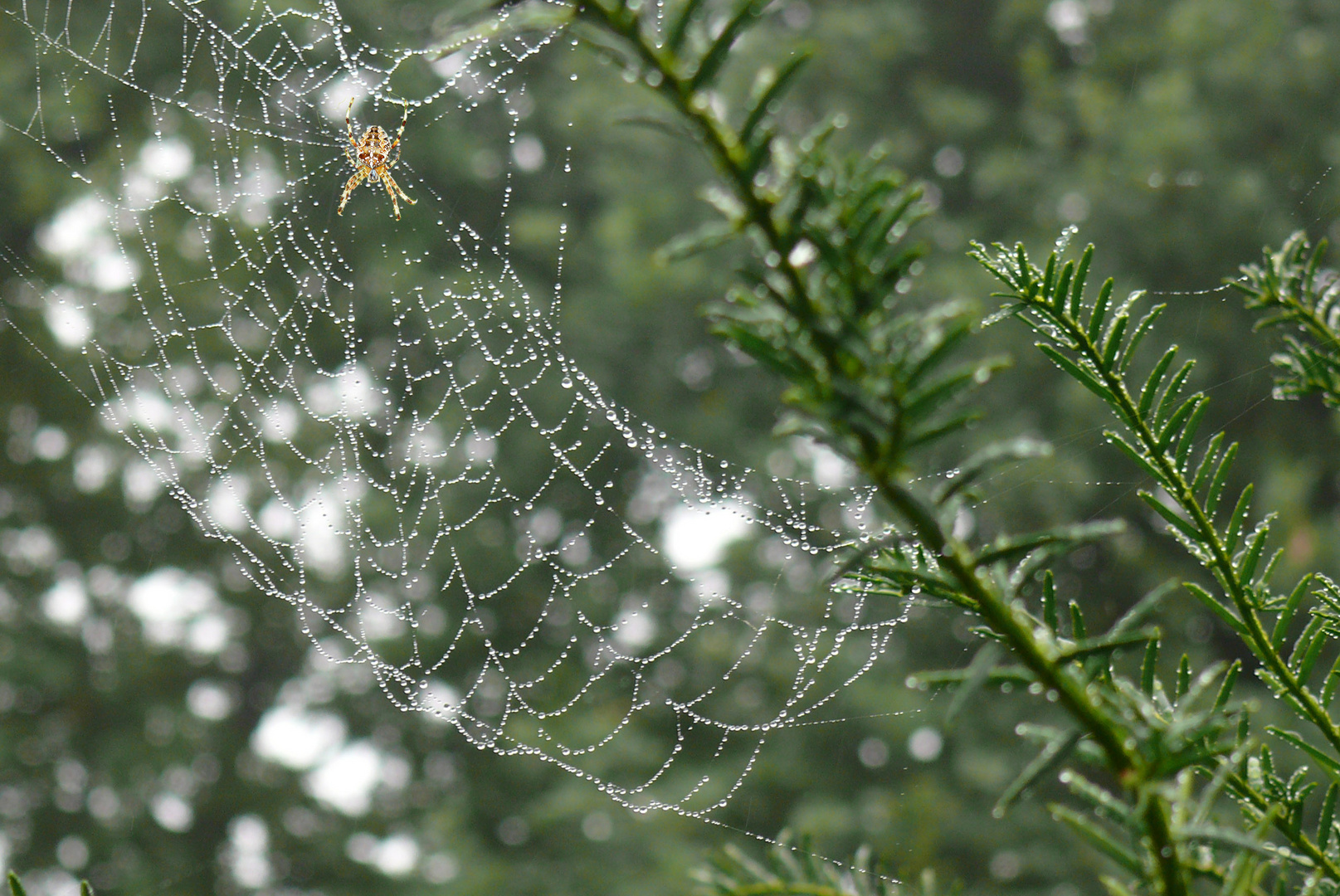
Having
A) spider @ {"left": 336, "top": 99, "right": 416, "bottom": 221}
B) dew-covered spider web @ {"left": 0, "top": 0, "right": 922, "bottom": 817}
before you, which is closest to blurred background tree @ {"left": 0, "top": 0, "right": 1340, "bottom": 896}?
dew-covered spider web @ {"left": 0, "top": 0, "right": 922, "bottom": 817}

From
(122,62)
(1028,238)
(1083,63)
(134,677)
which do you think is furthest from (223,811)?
(1083,63)

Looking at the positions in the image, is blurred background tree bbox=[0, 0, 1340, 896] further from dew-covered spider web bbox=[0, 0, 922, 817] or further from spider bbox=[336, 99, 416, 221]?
spider bbox=[336, 99, 416, 221]

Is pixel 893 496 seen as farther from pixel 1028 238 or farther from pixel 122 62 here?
pixel 122 62

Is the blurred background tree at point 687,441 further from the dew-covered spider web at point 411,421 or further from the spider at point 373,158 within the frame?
the spider at point 373,158

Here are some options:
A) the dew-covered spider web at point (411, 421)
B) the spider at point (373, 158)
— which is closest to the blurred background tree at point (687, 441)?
the dew-covered spider web at point (411, 421)

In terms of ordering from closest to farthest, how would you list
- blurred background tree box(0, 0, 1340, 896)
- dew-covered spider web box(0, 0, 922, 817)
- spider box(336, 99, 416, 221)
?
spider box(336, 99, 416, 221)
blurred background tree box(0, 0, 1340, 896)
dew-covered spider web box(0, 0, 922, 817)

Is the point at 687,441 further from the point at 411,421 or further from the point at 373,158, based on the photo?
the point at 373,158
